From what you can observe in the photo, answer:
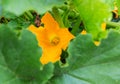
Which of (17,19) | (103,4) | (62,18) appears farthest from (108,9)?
(17,19)

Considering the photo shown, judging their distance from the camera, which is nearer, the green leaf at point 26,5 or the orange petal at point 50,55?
the green leaf at point 26,5

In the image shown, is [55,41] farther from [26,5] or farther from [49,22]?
[26,5]

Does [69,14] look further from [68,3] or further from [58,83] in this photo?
[58,83]

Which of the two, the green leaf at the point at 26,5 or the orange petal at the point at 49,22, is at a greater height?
the green leaf at the point at 26,5

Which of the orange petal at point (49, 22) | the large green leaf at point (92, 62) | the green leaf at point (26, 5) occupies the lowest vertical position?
the large green leaf at point (92, 62)

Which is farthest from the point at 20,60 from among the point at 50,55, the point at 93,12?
the point at 93,12

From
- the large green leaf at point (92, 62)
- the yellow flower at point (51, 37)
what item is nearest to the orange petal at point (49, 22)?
the yellow flower at point (51, 37)

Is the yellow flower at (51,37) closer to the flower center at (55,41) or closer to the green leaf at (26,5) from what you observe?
the flower center at (55,41)

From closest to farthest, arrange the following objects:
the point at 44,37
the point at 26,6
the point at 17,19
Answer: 1. the point at 26,6
2. the point at 44,37
3. the point at 17,19
